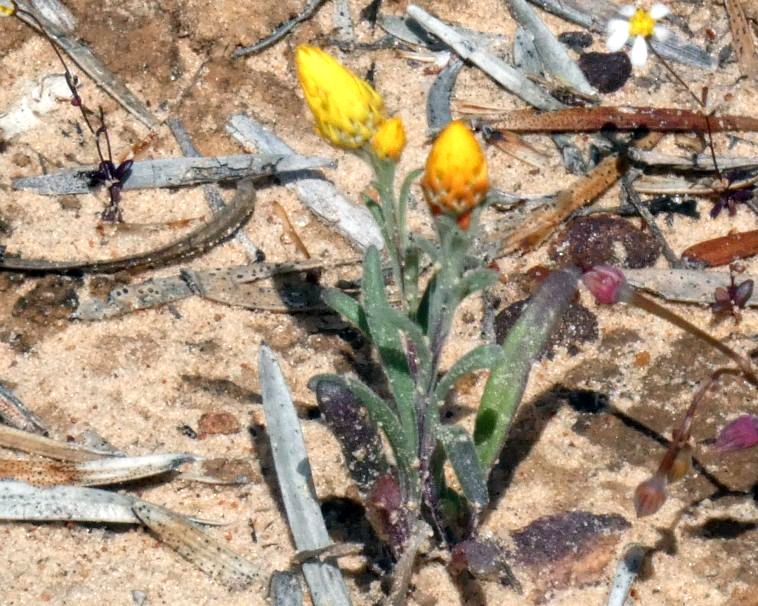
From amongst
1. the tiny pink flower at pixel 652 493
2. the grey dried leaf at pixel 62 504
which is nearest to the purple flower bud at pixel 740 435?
the tiny pink flower at pixel 652 493

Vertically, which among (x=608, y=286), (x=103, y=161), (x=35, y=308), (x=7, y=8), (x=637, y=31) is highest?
(x=7, y=8)

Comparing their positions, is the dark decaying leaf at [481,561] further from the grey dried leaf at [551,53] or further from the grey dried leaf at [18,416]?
the grey dried leaf at [551,53]

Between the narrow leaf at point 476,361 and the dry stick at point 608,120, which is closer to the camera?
the narrow leaf at point 476,361

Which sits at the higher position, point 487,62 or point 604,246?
point 487,62

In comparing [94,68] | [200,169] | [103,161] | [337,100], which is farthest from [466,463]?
[94,68]

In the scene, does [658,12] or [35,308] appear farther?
[658,12]

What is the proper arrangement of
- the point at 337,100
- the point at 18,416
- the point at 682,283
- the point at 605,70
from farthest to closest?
the point at 605,70 < the point at 682,283 < the point at 18,416 < the point at 337,100

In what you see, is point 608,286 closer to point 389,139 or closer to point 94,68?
point 389,139

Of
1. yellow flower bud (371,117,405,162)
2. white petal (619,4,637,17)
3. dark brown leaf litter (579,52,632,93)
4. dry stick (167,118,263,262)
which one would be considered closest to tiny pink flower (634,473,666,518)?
yellow flower bud (371,117,405,162)
